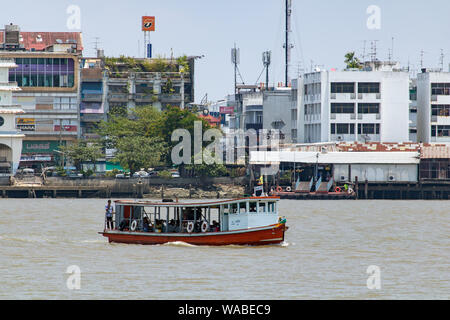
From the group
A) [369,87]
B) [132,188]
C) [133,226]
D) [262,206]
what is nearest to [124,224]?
[133,226]

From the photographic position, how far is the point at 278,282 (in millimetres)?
34375

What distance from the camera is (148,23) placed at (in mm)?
124875

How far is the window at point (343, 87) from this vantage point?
3969 inches

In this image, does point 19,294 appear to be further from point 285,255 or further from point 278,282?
point 285,255

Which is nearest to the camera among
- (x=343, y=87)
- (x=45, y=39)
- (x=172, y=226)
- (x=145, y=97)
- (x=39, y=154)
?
(x=172, y=226)

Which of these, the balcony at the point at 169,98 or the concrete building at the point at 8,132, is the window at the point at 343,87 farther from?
the concrete building at the point at 8,132

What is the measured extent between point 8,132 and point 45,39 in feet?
120

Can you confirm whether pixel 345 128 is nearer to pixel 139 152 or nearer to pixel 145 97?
pixel 139 152

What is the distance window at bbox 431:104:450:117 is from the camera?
101688mm

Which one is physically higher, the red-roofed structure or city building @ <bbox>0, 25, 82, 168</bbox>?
the red-roofed structure

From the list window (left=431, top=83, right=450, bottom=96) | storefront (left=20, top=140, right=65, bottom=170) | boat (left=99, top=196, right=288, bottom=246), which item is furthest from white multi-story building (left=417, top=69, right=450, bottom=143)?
boat (left=99, top=196, right=288, bottom=246)

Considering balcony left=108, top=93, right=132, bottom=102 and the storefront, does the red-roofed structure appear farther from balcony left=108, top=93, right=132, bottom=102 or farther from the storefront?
the storefront

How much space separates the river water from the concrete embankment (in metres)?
37.4
